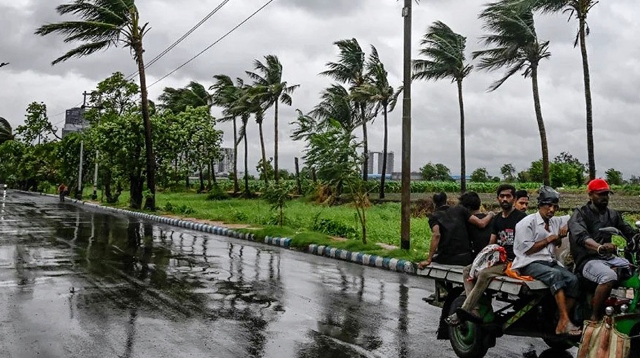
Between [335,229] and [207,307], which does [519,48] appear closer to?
[335,229]

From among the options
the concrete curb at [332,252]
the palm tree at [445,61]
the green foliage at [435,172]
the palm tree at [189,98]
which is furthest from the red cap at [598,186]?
the green foliage at [435,172]

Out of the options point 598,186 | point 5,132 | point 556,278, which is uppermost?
point 5,132

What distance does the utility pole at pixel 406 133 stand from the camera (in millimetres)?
15484

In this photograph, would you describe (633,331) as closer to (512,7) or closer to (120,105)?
(512,7)

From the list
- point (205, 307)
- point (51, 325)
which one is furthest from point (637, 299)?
point (51, 325)

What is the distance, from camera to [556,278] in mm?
5531

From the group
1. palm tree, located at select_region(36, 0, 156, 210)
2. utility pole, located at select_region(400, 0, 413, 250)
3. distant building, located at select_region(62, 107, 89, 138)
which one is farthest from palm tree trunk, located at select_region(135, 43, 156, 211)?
distant building, located at select_region(62, 107, 89, 138)

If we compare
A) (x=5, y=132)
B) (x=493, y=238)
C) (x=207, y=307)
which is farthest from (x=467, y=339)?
(x=5, y=132)

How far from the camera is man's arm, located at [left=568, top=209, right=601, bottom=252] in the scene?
537cm

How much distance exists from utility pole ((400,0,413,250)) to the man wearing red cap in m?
9.73

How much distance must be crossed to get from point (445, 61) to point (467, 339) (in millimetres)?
30666

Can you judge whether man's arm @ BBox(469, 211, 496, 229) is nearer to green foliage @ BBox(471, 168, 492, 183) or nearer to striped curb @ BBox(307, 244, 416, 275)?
striped curb @ BBox(307, 244, 416, 275)

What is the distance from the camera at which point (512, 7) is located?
2138 cm

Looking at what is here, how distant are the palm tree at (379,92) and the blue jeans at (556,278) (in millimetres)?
33358
